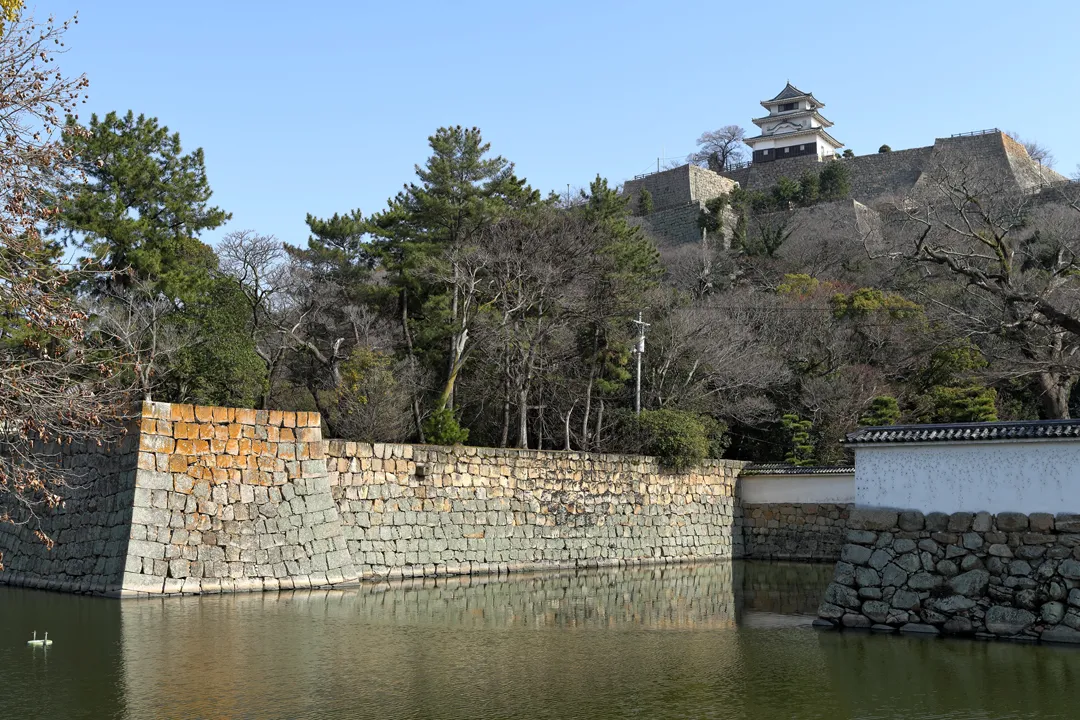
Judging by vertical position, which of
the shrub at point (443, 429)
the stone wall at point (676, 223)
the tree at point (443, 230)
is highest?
the stone wall at point (676, 223)

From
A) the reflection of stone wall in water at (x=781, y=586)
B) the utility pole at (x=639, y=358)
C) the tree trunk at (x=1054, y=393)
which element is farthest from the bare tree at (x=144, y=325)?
the tree trunk at (x=1054, y=393)

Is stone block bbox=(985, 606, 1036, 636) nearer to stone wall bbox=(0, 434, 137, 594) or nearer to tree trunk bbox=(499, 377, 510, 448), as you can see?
stone wall bbox=(0, 434, 137, 594)

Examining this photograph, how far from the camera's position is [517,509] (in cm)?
1806

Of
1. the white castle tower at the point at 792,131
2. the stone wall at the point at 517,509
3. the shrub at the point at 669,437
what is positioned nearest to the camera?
the stone wall at the point at 517,509

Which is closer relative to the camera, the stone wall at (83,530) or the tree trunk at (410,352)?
the stone wall at (83,530)

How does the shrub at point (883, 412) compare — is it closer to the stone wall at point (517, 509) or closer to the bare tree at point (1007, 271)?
the bare tree at point (1007, 271)

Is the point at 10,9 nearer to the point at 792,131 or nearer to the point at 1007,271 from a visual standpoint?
the point at 1007,271

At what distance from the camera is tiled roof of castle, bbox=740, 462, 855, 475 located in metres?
21.2

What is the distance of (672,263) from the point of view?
126 feet

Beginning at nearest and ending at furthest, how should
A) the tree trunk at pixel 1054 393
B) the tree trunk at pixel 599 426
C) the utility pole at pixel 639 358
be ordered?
1. the tree trunk at pixel 1054 393
2. the utility pole at pixel 639 358
3. the tree trunk at pixel 599 426

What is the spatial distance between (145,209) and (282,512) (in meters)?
12.1

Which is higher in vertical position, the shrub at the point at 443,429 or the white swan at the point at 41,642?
the shrub at the point at 443,429

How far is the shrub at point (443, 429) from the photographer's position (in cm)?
1939

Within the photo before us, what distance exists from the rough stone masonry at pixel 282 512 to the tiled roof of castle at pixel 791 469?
5117 millimetres
